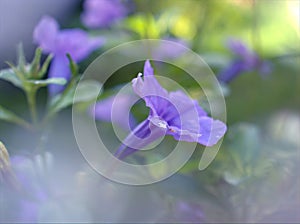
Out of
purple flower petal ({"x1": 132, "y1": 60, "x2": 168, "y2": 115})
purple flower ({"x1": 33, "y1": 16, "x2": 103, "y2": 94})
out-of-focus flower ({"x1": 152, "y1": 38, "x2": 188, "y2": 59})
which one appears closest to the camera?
purple flower petal ({"x1": 132, "y1": 60, "x2": 168, "y2": 115})

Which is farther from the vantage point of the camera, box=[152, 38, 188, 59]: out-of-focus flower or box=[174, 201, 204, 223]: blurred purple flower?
box=[152, 38, 188, 59]: out-of-focus flower

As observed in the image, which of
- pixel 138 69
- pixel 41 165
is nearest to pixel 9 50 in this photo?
pixel 138 69

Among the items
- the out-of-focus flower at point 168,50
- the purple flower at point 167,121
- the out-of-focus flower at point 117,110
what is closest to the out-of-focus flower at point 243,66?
the out-of-focus flower at point 168,50

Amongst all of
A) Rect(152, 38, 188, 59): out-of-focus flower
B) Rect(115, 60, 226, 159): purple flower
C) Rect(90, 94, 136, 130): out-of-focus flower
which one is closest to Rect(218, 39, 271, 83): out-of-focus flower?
Rect(152, 38, 188, 59): out-of-focus flower

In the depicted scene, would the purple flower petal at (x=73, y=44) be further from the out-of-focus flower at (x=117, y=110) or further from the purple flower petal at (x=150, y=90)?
the purple flower petal at (x=150, y=90)

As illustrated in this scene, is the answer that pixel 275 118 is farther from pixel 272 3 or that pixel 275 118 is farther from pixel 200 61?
pixel 272 3

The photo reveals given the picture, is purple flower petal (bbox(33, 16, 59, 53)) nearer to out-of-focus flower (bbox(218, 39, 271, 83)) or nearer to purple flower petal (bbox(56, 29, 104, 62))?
purple flower petal (bbox(56, 29, 104, 62))
